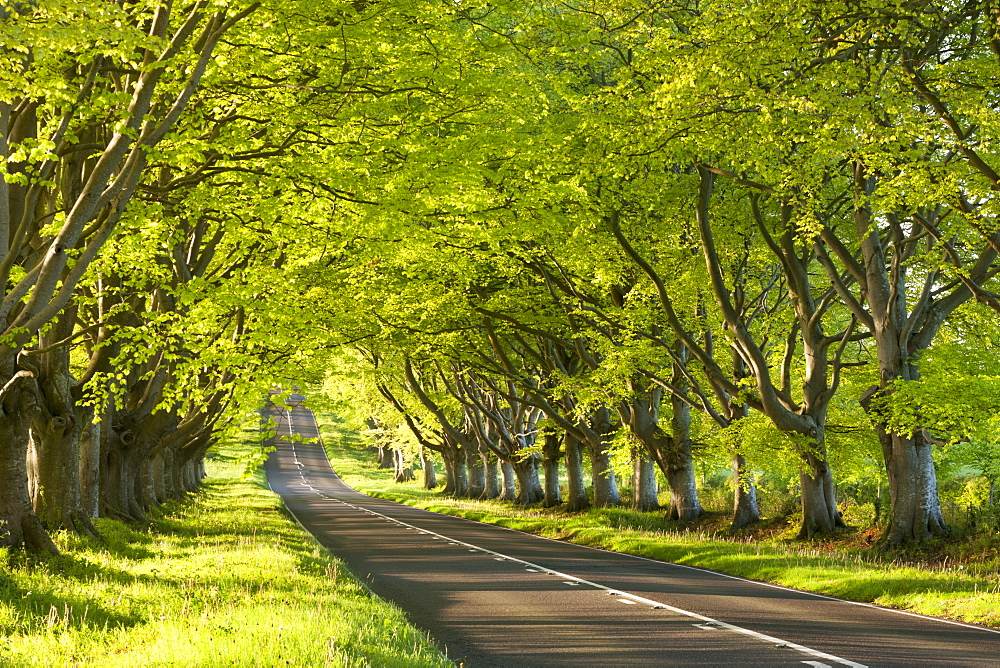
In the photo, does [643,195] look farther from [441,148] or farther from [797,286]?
[441,148]

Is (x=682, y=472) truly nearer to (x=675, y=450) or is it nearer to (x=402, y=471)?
(x=675, y=450)

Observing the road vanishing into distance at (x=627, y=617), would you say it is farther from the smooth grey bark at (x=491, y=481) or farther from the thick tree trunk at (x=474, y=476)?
the thick tree trunk at (x=474, y=476)

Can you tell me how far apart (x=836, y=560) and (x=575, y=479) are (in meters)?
16.9

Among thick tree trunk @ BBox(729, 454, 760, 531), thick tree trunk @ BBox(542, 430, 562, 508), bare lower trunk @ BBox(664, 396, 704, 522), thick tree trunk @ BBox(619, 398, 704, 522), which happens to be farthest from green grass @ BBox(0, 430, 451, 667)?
thick tree trunk @ BBox(542, 430, 562, 508)

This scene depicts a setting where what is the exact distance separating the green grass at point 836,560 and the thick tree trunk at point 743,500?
80 cm

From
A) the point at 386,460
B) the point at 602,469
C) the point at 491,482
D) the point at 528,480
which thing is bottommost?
the point at 386,460

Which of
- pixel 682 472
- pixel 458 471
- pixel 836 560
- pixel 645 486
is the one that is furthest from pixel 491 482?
pixel 836 560

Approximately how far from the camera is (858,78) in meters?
13.0

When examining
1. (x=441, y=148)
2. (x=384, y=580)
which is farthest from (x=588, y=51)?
(x=384, y=580)

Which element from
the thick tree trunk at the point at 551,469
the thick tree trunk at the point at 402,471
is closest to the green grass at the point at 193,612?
the thick tree trunk at the point at 551,469

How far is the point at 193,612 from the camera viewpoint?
8641 mm

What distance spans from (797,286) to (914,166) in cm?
543

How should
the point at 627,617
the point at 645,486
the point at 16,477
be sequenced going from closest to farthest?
the point at 627,617, the point at 16,477, the point at 645,486

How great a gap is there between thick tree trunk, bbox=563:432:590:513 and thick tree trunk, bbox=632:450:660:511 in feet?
9.68
